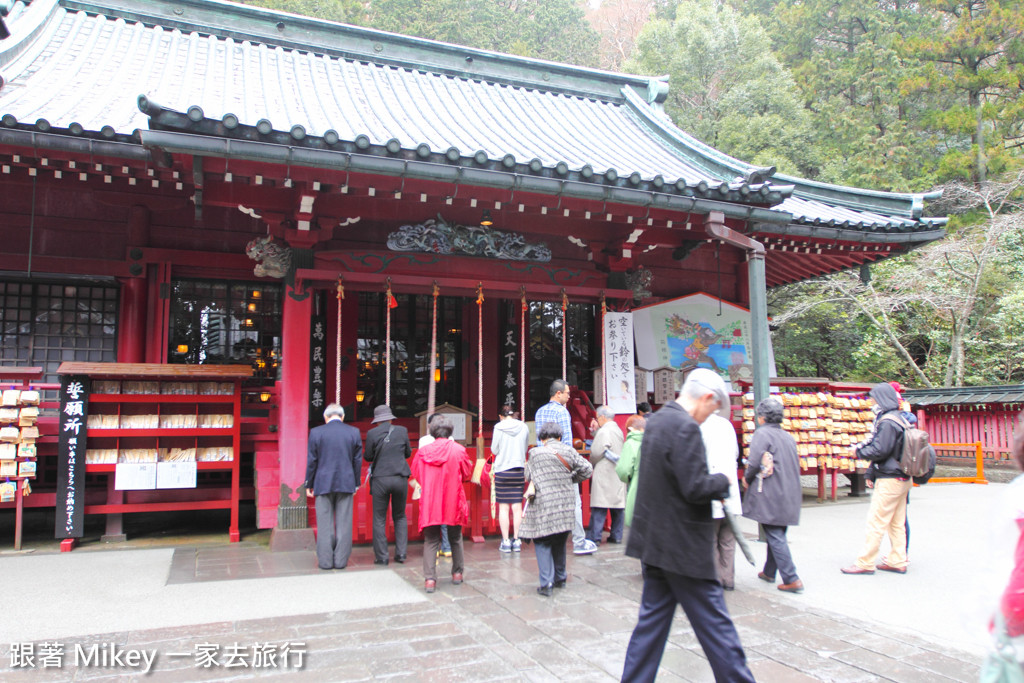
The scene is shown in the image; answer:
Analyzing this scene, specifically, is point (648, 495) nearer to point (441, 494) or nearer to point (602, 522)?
point (441, 494)

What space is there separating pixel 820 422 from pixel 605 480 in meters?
4.59

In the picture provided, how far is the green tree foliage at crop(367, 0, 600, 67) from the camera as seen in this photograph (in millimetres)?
32531

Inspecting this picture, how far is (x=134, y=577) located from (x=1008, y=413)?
55.7ft

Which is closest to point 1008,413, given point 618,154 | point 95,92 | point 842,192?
point 842,192

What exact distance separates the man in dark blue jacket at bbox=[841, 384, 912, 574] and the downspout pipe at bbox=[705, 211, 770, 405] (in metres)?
1.70

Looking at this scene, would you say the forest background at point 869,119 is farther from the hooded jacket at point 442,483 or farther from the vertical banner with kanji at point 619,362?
the hooded jacket at point 442,483

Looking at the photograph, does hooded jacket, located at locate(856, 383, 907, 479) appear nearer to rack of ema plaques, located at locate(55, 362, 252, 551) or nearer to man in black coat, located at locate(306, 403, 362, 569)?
man in black coat, located at locate(306, 403, 362, 569)

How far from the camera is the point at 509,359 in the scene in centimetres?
1186

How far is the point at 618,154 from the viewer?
10.4 meters

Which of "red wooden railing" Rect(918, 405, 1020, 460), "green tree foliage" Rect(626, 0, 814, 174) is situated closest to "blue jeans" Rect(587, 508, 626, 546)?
"red wooden railing" Rect(918, 405, 1020, 460)

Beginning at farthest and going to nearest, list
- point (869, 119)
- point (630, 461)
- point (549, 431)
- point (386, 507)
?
point (869, 119), point (386, 507), point (630, 461), point (549, 431)

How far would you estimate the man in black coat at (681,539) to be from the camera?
3412 mm

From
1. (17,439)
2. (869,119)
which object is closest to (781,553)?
(17,439)

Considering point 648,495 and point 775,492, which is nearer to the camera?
point 648,495
